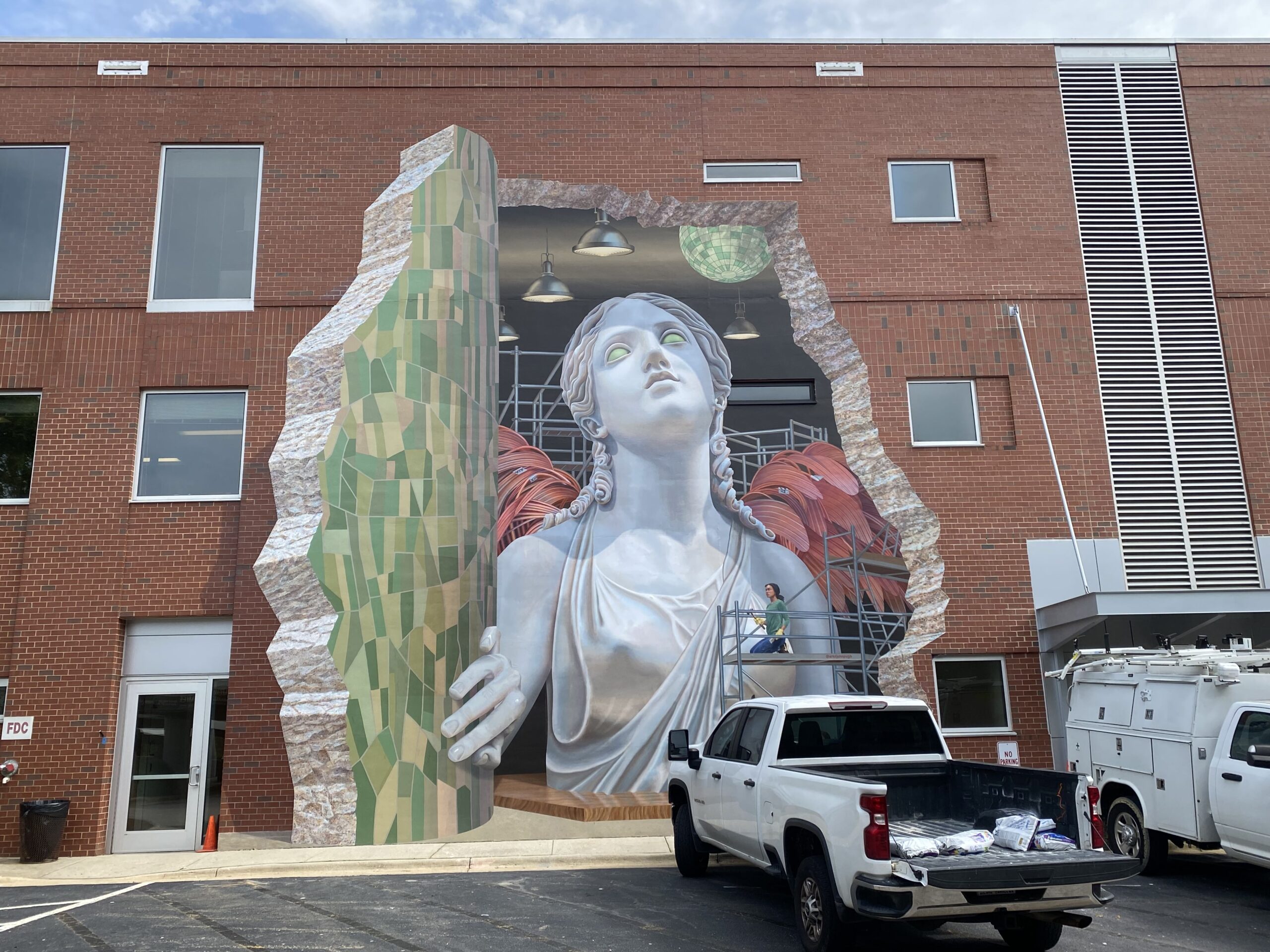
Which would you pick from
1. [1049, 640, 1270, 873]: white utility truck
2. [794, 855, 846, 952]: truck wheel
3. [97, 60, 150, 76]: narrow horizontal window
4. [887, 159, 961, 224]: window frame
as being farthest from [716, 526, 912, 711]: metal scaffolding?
[97, 60, 150, 76]: narrow horizontal window

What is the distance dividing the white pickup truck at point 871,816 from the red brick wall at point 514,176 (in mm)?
6003

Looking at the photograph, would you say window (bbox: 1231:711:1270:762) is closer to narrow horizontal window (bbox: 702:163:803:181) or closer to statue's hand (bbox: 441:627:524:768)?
statue's hand (bbox: 441:627:524:768)

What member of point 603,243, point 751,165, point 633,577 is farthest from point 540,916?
point 751,165

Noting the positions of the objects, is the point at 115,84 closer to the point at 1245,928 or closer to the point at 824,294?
the point at 824,294

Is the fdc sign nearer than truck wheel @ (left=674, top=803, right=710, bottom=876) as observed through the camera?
No

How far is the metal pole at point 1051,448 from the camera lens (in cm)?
1423

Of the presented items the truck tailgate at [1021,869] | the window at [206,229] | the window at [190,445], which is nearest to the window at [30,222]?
the window at [206,229]

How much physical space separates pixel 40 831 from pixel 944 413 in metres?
13.2

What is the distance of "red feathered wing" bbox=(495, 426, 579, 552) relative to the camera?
1422 centimetres

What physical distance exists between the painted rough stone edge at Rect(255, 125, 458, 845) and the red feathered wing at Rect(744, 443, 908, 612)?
19.7 feet

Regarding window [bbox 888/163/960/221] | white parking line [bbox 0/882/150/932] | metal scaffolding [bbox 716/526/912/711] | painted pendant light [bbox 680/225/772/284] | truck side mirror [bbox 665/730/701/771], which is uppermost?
window [bbox 888/163/960/221]

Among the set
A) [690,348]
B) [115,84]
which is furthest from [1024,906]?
[115,84]

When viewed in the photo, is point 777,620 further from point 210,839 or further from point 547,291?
point 210,839

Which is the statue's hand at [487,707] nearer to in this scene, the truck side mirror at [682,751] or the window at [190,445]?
the truck side mirror at [682,751]
